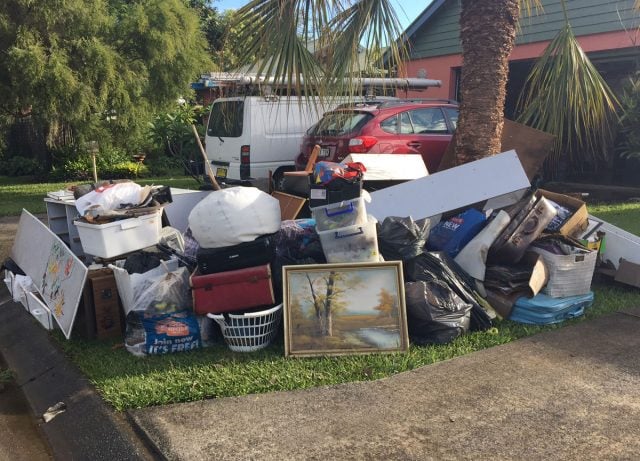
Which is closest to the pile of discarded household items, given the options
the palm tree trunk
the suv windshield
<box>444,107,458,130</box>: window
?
the palm tree trunk

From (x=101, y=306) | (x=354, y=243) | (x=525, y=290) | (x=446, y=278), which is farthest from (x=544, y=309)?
(x=101, y=306)

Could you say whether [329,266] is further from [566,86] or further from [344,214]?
[566,86]

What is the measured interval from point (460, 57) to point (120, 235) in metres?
10.4

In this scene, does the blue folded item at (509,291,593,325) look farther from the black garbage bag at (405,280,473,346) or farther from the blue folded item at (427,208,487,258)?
the blue folded item at (427,208,487,258)

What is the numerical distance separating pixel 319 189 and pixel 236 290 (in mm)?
1104

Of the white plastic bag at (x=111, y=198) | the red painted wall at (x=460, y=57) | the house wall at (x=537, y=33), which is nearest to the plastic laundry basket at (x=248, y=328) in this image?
the white plastic bag at (x=111, y=198)

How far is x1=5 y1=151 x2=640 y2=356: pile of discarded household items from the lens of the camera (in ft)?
13.2

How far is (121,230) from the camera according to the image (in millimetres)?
4777

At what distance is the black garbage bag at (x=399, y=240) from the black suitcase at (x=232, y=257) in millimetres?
975

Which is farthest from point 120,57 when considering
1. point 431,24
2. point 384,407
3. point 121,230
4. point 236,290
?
point 384,407

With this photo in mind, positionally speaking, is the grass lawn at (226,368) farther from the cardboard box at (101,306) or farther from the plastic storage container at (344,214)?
the plastic storage container at (344,214)

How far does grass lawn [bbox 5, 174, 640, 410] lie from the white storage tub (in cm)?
80

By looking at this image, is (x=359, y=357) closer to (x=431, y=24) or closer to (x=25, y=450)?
(x=25, y=450)

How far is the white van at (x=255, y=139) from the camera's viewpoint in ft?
29.0
